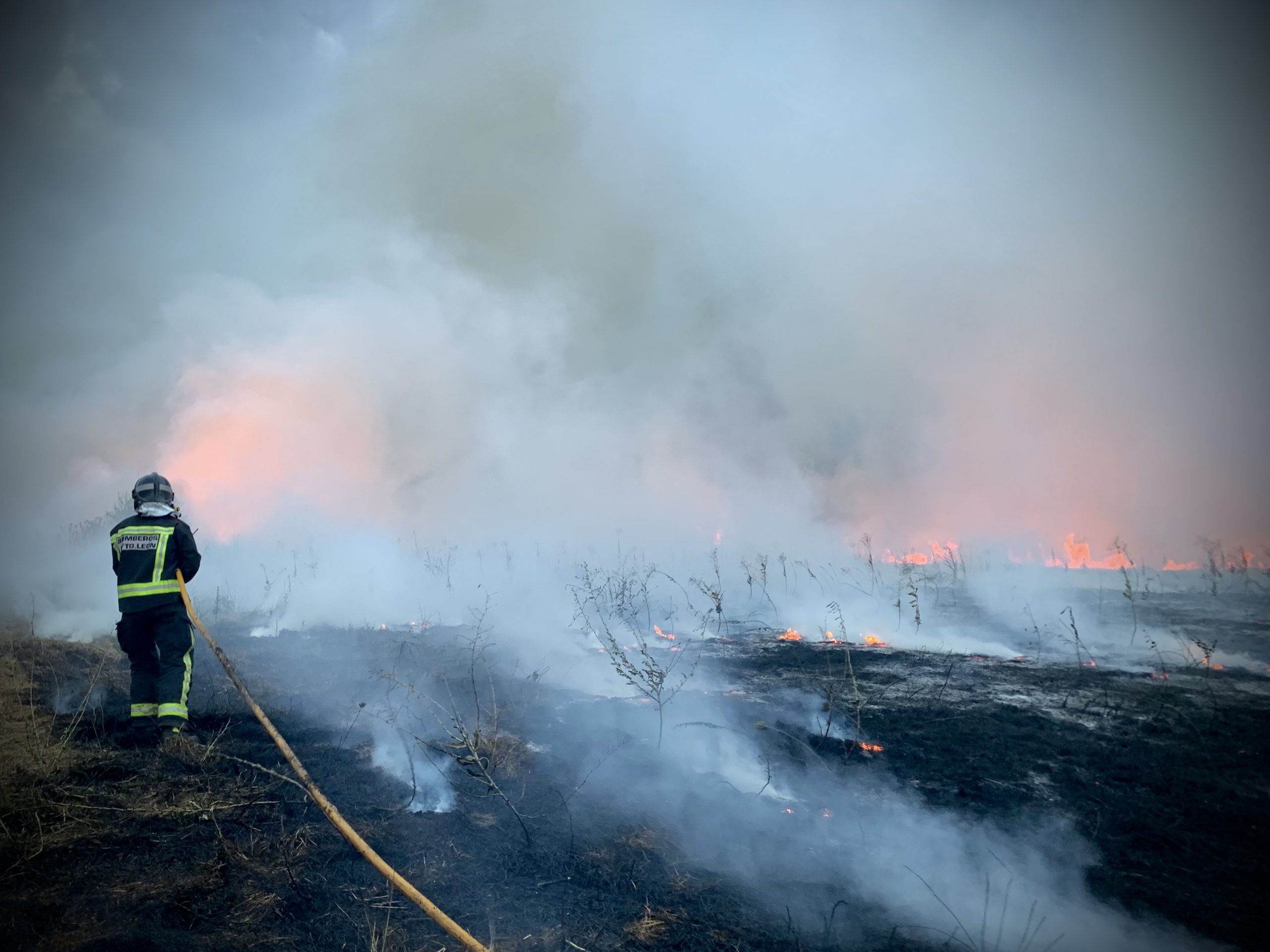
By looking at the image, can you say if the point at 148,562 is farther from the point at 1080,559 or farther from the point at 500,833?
the point at 1080,559

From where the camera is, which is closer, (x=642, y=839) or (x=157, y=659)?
(x=642, y=839)

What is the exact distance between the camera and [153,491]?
6.17m

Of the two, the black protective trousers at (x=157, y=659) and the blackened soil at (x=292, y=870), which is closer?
the blackened soil at (x=292, y=870)

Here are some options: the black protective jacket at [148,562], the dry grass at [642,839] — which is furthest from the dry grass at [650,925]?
the black protective jacket at [148,562]

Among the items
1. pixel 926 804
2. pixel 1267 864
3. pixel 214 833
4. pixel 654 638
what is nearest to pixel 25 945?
pixel 214 833

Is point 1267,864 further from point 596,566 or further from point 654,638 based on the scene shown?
point 596,566

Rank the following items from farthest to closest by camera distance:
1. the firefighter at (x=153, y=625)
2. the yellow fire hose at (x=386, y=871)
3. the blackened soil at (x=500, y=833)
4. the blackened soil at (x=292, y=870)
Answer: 1. the firefighter at (x=153, y=625)
2. the blackened soil at (x=500, y=833)
3. the blackened soil at (x=292, y=870)
4. the yellow fire hose at (x=386, y=871)

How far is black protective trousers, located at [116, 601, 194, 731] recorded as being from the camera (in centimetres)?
556

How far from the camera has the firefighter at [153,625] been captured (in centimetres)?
556

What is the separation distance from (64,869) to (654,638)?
11714 mm

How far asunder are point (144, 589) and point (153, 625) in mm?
462

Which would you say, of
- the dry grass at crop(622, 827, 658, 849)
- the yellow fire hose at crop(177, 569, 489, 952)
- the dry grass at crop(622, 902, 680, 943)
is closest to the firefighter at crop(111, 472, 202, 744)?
the yellow fire hose at crop(177, 569, 489, 952)

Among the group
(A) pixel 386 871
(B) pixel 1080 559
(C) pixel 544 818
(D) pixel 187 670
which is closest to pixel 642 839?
(C) pixel 544 818

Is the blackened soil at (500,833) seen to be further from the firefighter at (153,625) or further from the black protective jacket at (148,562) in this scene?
the black protective jacket at (148,562)
